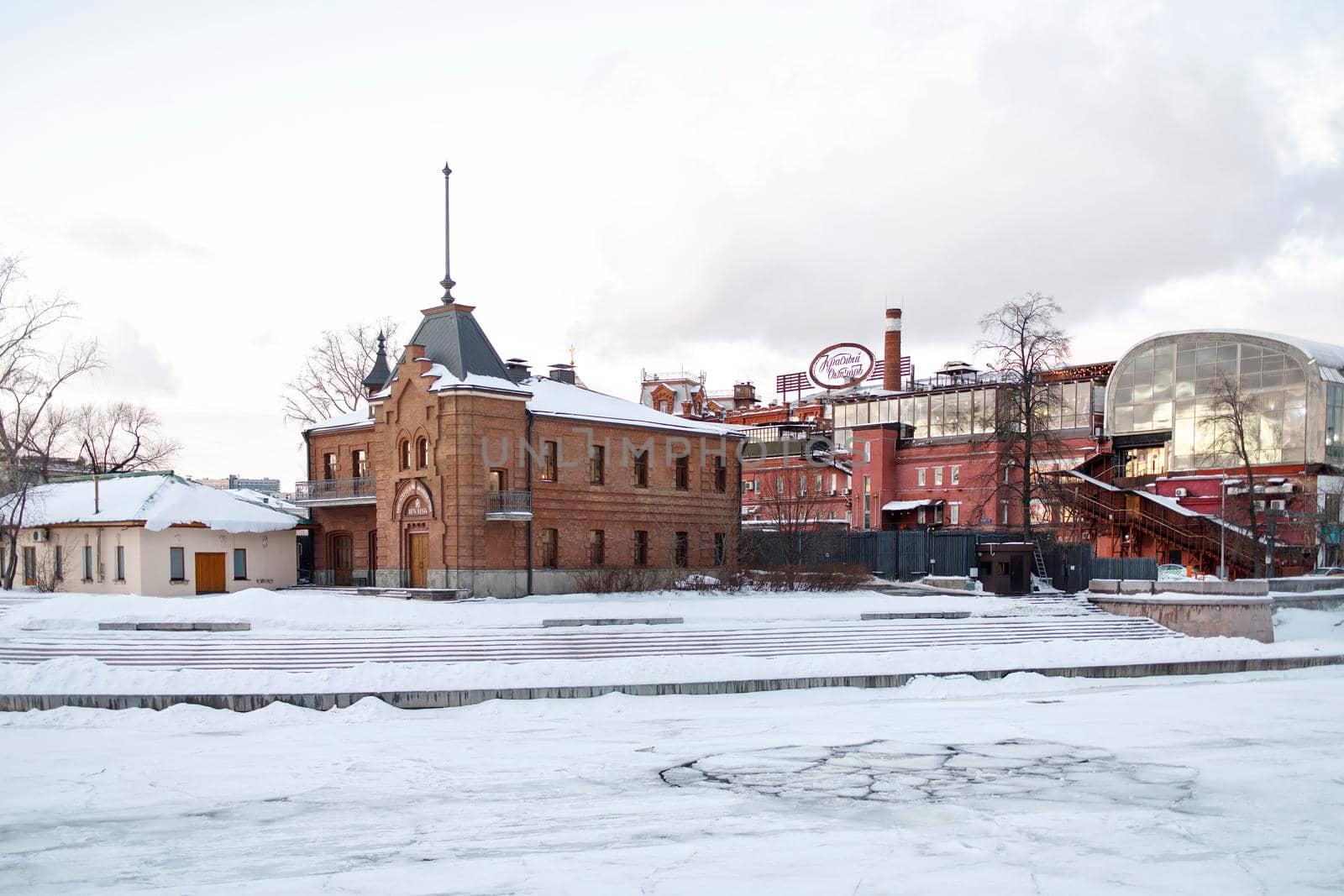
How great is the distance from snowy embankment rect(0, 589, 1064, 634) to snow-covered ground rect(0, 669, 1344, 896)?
26.0ft

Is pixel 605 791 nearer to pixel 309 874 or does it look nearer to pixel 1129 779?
pixel 309 874

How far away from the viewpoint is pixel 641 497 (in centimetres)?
3766

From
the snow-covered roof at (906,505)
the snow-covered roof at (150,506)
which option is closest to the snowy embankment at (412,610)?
the snow-covered roof at (150,506)

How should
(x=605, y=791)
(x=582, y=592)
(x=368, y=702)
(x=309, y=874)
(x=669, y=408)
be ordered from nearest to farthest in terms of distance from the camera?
1. (x=309, y=874)
2. (x=605, y=791)
3. (x=368, y=702)
4. (x=582, y=592)
5. (x=669, y=408)

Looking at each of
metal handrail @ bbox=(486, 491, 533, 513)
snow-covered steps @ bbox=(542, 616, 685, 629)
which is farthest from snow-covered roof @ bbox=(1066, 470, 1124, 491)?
snow-covered steps @ bbox=(542, 616, 685, 629)

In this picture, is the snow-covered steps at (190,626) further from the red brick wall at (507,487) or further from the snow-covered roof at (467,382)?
the snow-covered roof at (467,382)

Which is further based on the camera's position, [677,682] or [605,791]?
[677,682]

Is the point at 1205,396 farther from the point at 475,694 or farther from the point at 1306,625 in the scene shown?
the point at 475,694

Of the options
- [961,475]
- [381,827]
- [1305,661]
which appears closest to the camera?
[381,827]

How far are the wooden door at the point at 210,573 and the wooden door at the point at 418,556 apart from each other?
657cm

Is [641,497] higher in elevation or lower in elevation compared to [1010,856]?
higher

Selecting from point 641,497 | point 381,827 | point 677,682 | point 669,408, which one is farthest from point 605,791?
point 669,408

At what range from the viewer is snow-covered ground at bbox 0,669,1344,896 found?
874 cm

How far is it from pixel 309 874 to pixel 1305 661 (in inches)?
940
